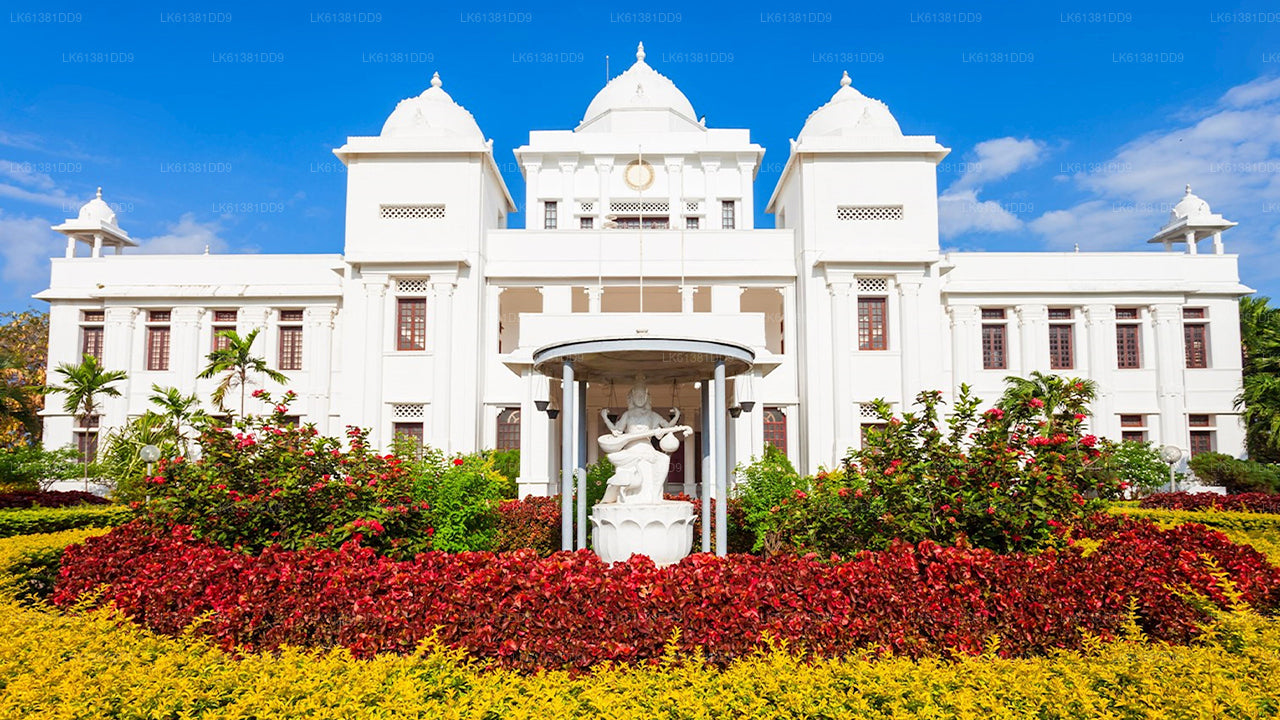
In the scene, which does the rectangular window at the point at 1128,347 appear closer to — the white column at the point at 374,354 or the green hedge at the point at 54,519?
the white column at the point at 374,354

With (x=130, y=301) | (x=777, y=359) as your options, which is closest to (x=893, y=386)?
(x=777, y=359)

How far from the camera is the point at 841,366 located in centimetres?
1884

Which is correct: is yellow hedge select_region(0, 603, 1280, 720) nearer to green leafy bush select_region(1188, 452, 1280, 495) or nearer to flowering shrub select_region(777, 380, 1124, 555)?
flowering shrub select_region(777, 380, 1124, 555)

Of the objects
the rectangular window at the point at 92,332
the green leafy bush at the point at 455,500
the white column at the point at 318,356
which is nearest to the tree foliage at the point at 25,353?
the rectangular window at the point at 92,332

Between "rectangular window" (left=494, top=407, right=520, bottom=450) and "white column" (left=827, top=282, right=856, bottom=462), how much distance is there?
24.8ft

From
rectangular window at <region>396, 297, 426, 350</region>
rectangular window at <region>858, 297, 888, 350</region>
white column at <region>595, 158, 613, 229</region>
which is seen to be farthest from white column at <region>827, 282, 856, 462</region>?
rectangular window at <region>396, 297, 426, 350</region>

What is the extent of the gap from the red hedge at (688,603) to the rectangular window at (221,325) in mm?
19679

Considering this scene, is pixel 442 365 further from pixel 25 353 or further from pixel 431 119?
pixel 25 353

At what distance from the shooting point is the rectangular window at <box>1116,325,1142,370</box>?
22.8 m

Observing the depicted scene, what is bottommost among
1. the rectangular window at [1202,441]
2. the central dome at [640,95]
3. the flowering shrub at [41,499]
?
the flowering shrub at [41,499]

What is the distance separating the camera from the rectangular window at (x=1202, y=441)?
2241cm

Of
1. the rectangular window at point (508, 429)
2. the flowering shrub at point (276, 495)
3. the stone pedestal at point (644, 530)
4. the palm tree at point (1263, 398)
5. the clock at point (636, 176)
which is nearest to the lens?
the flowering shrub at point (276, 495)

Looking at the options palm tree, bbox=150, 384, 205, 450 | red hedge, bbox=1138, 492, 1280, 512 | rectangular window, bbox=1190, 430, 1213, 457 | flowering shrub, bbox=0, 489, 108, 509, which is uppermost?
palm tree, bbox=150, 384, 205, 450

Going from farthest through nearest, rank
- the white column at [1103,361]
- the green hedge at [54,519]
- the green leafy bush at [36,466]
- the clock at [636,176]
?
the clock at [636,176] → the white column at [1103,361] → the green leafy bush at [36,466] → the green hedge at [54,519]
